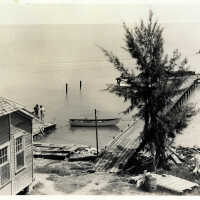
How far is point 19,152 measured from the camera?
1389cm

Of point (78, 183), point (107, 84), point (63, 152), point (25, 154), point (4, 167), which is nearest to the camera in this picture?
point (4, 167)

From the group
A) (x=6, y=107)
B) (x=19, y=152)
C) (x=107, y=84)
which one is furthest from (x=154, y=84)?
(x=6, y=107)

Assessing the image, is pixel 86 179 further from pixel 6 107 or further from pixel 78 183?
pixel 6 107

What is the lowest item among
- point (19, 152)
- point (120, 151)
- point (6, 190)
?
point (120, 151)

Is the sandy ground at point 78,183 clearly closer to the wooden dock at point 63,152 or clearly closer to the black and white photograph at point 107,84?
the black and white photograph at point 107,84

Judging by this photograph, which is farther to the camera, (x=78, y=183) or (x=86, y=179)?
(x=86, y=179)

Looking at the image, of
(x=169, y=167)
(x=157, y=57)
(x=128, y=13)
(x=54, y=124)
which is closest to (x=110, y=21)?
(x=128, y=13)

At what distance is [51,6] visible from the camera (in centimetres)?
1370

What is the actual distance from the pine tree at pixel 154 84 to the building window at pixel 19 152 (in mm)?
5668

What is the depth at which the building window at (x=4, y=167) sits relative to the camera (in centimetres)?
1280

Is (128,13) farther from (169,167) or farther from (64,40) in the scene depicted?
(169,167)

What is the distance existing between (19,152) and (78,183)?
3.10m

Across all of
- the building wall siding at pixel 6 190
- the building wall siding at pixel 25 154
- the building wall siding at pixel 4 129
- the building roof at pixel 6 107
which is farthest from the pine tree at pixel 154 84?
the building wall siding at pixel 6 190

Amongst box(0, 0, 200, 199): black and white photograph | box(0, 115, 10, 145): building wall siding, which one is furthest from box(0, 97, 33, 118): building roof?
box(0, 115, 10, 145): building wall siding
